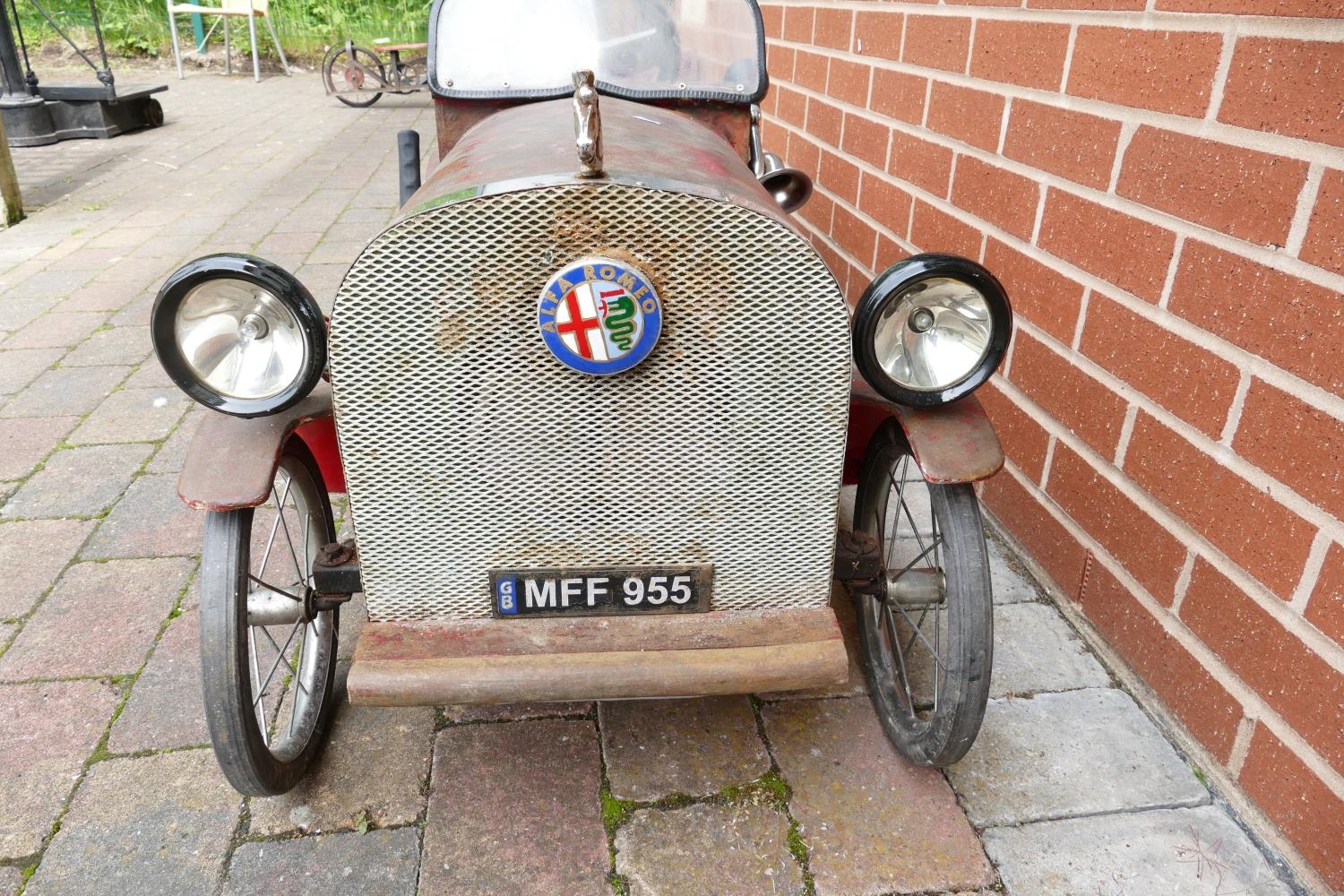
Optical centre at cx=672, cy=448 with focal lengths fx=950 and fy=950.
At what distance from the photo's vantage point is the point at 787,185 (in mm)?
3145

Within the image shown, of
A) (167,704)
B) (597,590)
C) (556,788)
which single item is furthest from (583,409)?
(167,704)

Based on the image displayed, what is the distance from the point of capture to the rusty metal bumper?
1.69 m

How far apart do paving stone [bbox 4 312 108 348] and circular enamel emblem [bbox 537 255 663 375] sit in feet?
12.1

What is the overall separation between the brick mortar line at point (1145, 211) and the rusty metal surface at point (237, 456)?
181 cm

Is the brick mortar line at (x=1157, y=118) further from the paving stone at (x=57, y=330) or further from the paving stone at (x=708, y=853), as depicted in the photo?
the paving stone at (x=57, y=330)

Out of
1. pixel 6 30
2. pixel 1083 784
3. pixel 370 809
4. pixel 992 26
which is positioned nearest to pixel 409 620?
pixel 370 809

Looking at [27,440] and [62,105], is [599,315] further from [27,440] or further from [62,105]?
[62,105]

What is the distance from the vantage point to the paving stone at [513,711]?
220 centimetres

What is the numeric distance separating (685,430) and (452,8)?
69.8 inches

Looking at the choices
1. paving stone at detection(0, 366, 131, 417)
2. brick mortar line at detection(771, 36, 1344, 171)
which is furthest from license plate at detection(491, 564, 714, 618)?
paving stone at detection(0, 366, 131, 417)

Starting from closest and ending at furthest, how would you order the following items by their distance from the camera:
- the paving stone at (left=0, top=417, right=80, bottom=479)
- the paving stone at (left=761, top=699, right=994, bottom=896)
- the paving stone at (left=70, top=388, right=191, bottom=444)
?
the paving stone at (left=761, top=699, right=994, bottom=896), the paving stone at (left=0, top=417, right=80, bottom=479), the paving stone at (left=70, top=388, right=191, bottom=444)

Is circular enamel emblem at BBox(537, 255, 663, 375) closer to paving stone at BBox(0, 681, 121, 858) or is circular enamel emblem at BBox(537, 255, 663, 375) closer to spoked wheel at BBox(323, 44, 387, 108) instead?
paving stone at BBox(0, 681, 121, 858)

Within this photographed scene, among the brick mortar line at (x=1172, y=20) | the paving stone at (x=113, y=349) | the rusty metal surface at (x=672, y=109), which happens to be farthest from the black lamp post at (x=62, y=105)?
the brick mortar line at (x=1172, y=20)

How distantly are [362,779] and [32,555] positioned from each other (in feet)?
4.84
